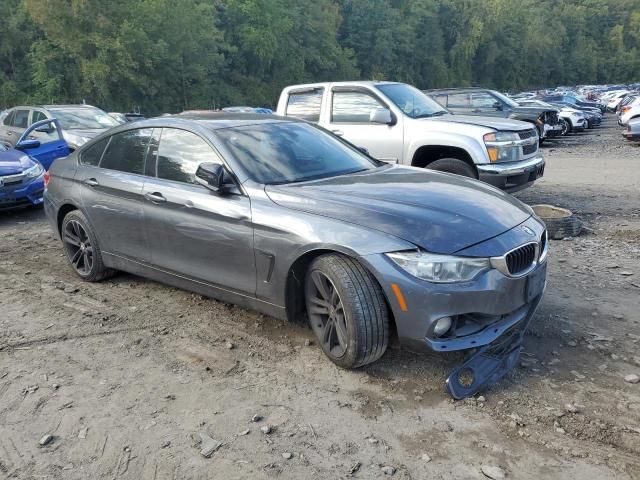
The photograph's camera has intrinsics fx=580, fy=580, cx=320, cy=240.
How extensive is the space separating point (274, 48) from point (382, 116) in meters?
55.2

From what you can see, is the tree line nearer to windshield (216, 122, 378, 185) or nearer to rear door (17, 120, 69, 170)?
rear door (17, 120, 69, 170)

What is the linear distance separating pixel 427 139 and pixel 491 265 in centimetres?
475

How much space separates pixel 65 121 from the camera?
41.5 feet

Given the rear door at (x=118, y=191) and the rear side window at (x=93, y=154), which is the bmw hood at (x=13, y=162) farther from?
the rear door at (x=118, y=191)

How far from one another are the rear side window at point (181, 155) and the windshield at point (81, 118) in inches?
348

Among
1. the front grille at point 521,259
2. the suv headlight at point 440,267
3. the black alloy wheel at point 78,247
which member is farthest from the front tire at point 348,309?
the black alloy wheel at point 78,247

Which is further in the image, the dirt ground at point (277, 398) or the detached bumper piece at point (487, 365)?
the detached bumper piece at point (487, 365)

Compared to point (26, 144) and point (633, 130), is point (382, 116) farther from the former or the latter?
point (633, 130)

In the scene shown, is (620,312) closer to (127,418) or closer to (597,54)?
(127,418)

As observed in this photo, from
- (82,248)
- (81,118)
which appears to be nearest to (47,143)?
(81,118)

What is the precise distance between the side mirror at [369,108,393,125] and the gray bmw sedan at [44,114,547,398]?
3067mm

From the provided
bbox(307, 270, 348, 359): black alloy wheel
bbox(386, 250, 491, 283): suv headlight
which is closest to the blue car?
bbox(307, 270, 348, 359): black alloy wheel

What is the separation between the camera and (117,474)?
9.30ft

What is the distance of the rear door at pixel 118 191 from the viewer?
4.79 metres
